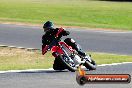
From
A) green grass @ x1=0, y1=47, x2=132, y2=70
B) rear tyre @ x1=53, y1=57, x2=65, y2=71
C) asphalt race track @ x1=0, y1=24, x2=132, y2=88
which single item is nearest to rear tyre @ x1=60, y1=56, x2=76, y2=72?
asphalt race track @ x1=0, y1=24, x2=132, y2=88

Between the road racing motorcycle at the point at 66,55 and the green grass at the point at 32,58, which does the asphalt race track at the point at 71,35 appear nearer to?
the road racing motorcycle at the point at 66,55

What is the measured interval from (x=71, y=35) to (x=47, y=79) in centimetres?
1623

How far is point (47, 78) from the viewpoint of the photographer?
13453mm

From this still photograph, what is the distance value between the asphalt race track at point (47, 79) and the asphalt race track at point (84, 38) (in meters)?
7.37

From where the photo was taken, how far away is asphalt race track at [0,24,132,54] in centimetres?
2397

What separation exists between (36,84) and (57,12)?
112 feet

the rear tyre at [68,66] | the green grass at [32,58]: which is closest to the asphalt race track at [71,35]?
the rear tyre at [68,66]

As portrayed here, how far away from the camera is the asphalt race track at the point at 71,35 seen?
12.5 meters

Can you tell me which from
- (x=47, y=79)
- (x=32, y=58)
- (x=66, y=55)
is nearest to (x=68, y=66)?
(x=66, y=55)

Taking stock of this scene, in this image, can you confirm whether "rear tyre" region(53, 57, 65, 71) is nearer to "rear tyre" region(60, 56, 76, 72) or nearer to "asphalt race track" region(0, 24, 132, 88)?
"asphalt race track" region(0, 24, 132, 88)

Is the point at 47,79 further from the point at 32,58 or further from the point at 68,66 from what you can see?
the point at 32,58

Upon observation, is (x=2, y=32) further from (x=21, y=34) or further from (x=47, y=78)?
(x=47, y=78)

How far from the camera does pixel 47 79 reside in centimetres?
1327

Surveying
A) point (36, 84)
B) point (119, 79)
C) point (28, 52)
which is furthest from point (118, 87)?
point (28, 52)
